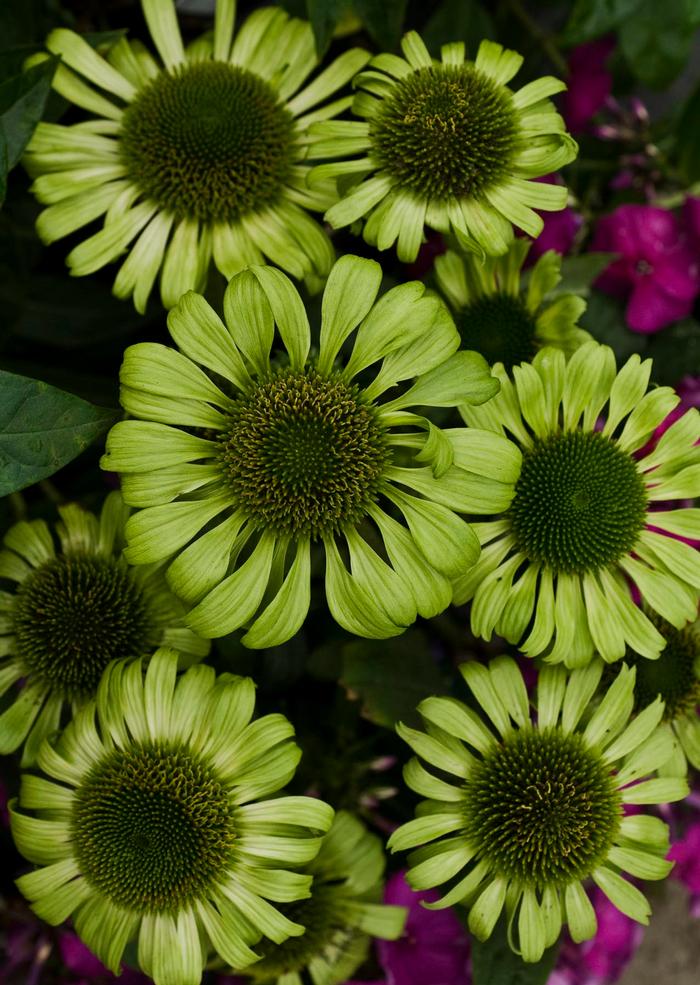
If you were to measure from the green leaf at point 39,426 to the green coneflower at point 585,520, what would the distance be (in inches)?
11.3

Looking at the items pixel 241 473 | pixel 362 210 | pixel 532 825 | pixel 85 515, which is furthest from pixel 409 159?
pixel 532 825

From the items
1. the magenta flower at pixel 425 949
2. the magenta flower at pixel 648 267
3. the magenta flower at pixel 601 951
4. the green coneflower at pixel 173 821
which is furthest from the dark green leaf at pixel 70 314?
the magenta flower at pixel 601 951

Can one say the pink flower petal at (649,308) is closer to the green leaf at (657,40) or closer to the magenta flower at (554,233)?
the magenta flower at (554,233)

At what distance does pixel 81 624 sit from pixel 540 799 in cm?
38

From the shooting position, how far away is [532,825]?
30.5 inches

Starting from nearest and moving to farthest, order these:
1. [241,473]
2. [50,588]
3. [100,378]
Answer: [241,473]
[50,588]
[100,378]

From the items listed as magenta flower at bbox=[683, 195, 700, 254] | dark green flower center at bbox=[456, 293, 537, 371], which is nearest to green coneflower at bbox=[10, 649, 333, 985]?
dark green flower center at bbox=[456, 293, 537, 371]

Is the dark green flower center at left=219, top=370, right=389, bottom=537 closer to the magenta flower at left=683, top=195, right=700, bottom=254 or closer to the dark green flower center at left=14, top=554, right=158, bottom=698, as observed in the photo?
the dark green flower center at left=14, top=554, right=158, bottom=698

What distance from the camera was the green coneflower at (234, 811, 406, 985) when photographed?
87 centimetres

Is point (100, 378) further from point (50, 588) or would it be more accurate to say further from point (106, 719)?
point (106, 719)

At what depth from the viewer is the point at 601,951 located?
1097 mm

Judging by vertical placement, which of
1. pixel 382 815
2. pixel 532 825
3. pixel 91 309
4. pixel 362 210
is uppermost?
pixel 362 210

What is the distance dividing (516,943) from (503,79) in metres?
0.68

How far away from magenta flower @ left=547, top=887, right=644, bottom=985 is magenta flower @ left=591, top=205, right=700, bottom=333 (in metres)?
0.59
